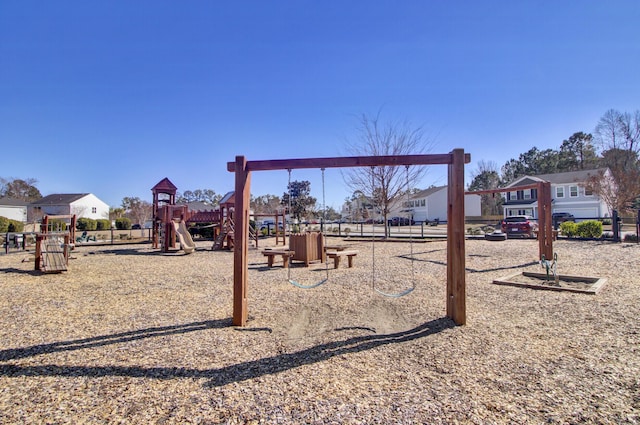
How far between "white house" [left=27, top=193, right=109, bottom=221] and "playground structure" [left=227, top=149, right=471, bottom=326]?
57.1 m

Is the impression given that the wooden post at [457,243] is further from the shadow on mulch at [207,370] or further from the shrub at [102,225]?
the shrub at [102,225]

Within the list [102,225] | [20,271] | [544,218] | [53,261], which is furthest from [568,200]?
[102,225]

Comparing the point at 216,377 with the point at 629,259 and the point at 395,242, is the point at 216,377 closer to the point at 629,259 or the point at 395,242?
the point at 629,259

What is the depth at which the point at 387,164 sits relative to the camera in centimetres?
470

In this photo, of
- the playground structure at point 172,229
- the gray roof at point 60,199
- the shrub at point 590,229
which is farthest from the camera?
the gray roof at point 60,199

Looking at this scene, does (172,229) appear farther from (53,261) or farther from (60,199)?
(60,199)

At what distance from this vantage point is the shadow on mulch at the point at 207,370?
10.7ft

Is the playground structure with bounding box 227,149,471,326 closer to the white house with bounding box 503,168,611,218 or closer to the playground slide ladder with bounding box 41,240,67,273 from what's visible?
the playground slide ladder with bounding box 41,240,67,273

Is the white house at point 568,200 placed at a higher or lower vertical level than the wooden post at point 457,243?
higher

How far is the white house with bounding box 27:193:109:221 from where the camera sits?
172ft

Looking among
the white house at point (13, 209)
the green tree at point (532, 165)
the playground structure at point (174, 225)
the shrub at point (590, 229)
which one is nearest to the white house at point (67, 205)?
the white house at point (13, 209)

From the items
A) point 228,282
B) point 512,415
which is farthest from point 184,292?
point 512,415

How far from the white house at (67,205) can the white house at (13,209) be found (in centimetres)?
91

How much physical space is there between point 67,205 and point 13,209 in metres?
6.45
